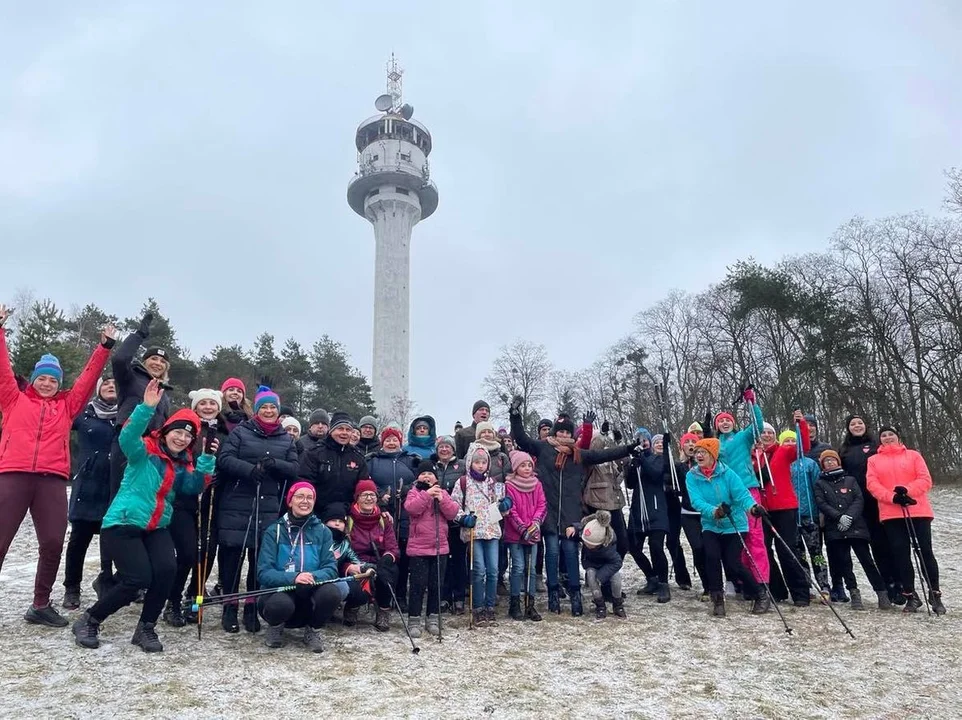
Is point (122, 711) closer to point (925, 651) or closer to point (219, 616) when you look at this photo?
point (219, 616)

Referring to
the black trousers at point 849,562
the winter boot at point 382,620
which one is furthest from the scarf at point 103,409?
the black trousers at point 849,562

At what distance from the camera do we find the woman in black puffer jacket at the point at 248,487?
5.57 metres

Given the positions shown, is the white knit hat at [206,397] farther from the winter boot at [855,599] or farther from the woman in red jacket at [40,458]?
the winter boot at [855,599]

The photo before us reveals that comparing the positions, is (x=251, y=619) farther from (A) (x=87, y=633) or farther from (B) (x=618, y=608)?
(B) (x=618, y=608)

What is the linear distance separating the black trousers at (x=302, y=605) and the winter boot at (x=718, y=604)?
3672 millimetres

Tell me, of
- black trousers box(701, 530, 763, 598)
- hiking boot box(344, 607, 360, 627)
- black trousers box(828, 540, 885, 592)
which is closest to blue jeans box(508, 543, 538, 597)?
hiking boot box(344, 607, 360, 627)

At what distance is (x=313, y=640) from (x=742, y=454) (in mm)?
4644

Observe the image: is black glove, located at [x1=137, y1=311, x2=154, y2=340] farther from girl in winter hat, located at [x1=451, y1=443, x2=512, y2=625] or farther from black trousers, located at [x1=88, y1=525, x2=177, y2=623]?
girl in winter hat, located at [x1=451, y1=443, x2=512, y2=625]

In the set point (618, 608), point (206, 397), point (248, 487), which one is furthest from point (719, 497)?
point (206, 397)

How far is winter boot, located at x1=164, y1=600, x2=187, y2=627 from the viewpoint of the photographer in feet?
18.3

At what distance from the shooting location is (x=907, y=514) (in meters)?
6.74

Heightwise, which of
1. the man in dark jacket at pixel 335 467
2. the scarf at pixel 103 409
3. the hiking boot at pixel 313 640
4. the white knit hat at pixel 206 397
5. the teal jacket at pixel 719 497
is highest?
the white knit hat at pixel 206 397

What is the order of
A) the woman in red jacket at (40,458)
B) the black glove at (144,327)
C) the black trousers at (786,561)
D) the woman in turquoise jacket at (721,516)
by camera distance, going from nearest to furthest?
the woman in red jacket at (40,458), the black glove at (144,327), the woman in turquoise jacket at (721,516), the black trousers at (786,561)

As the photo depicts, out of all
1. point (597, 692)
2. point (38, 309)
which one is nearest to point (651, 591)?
point (597, 692)
